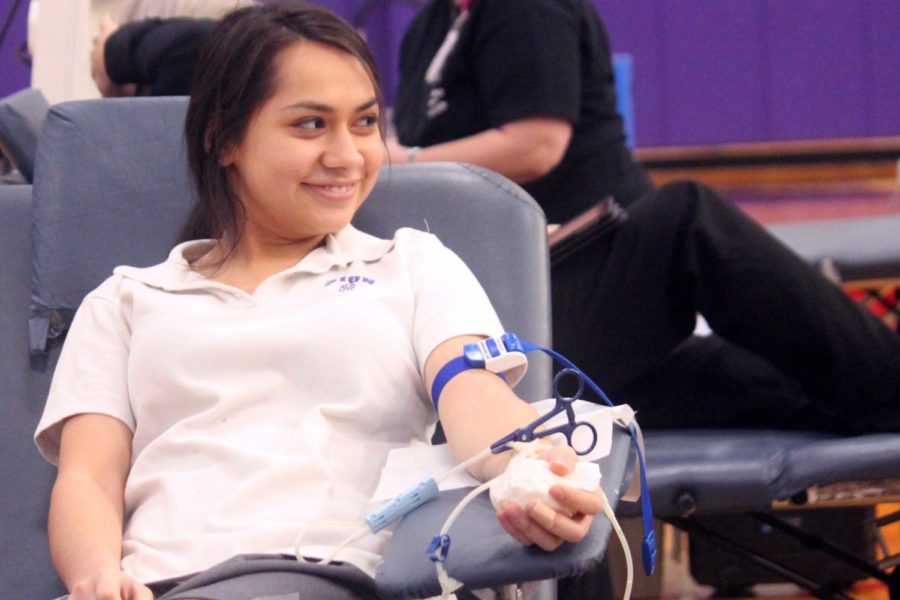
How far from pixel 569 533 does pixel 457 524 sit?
119 millimetres

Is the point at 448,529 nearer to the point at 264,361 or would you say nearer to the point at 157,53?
the point at 264,361

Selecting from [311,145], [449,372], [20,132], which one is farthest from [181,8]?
[449,372]

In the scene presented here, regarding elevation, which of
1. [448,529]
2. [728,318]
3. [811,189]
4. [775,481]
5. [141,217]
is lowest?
[811,189]

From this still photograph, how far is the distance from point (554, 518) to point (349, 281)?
484 mm

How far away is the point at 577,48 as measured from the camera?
2244mm

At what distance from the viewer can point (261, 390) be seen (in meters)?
1.27

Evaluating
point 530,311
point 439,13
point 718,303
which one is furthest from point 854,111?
point 530,311

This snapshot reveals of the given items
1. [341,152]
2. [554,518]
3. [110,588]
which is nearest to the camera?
[554,518]

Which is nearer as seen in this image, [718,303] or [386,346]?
[386,346]

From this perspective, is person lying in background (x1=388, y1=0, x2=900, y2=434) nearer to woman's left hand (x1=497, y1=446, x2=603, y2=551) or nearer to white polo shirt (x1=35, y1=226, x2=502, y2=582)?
white polo shirt (x1=35, y1=226, x2=502, y2=582)

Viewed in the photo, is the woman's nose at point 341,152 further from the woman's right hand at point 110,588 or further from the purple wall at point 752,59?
the purple wall at point 752,59

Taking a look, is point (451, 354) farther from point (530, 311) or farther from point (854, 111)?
point (854, 111)

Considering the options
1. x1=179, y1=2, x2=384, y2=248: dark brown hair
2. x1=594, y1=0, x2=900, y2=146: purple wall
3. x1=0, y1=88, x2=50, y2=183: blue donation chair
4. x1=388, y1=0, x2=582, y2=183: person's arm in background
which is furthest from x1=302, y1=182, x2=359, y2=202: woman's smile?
x1=594, y1=0, x2=900, y2=146: purple wall

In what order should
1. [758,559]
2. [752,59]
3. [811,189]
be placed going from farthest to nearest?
[811,189] → [752,59] → [758,559]
